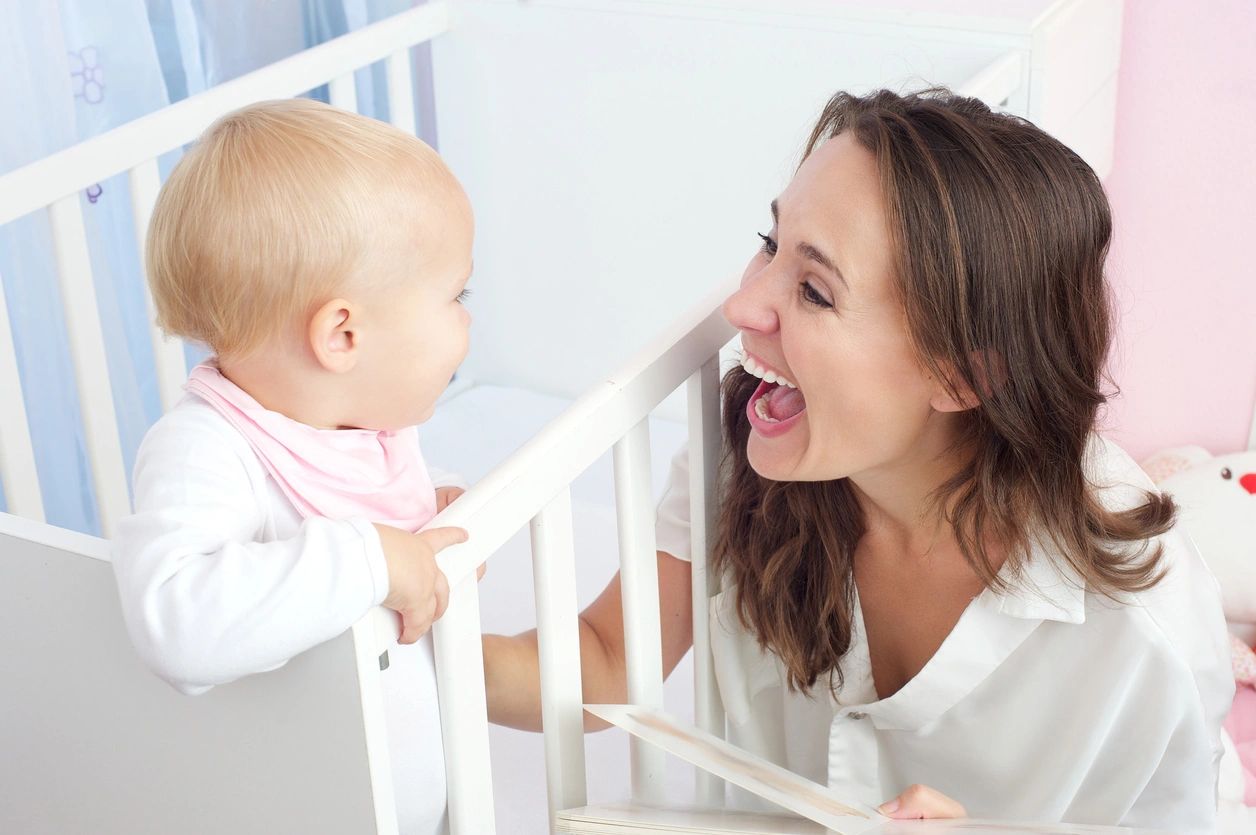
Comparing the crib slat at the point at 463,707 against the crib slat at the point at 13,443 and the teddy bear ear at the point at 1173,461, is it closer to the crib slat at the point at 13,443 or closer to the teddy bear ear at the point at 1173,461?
the crib slat at the point at 13,443

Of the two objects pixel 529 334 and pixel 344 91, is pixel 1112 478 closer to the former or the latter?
pixel 344 91

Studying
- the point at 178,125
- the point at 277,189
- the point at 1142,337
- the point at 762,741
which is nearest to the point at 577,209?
the point at 178,125

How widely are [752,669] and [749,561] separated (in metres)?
0.13

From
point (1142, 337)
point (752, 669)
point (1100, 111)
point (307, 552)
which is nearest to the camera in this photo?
point (307, 552)

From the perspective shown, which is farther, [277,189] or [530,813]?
[530,813]

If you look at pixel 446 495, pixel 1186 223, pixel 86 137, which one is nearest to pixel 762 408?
pixel 446 495

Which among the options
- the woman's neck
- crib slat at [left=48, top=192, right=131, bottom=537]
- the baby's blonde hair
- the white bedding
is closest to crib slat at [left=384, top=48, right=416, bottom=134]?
the white bedding

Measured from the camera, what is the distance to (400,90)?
78.3 inches

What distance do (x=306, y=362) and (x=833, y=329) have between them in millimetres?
351

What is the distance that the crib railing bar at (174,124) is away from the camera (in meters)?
1.37

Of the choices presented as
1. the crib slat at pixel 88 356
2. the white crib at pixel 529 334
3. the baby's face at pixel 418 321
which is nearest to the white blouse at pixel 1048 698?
the white crib at pixel 529 334

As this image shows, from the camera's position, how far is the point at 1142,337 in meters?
2.08

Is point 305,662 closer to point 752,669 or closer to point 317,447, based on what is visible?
point 317,447

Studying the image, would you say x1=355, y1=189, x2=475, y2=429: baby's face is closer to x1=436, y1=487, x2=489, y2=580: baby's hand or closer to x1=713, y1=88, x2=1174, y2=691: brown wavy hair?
x1=436, y1=487, x2=489, y2=580: baby's hand
